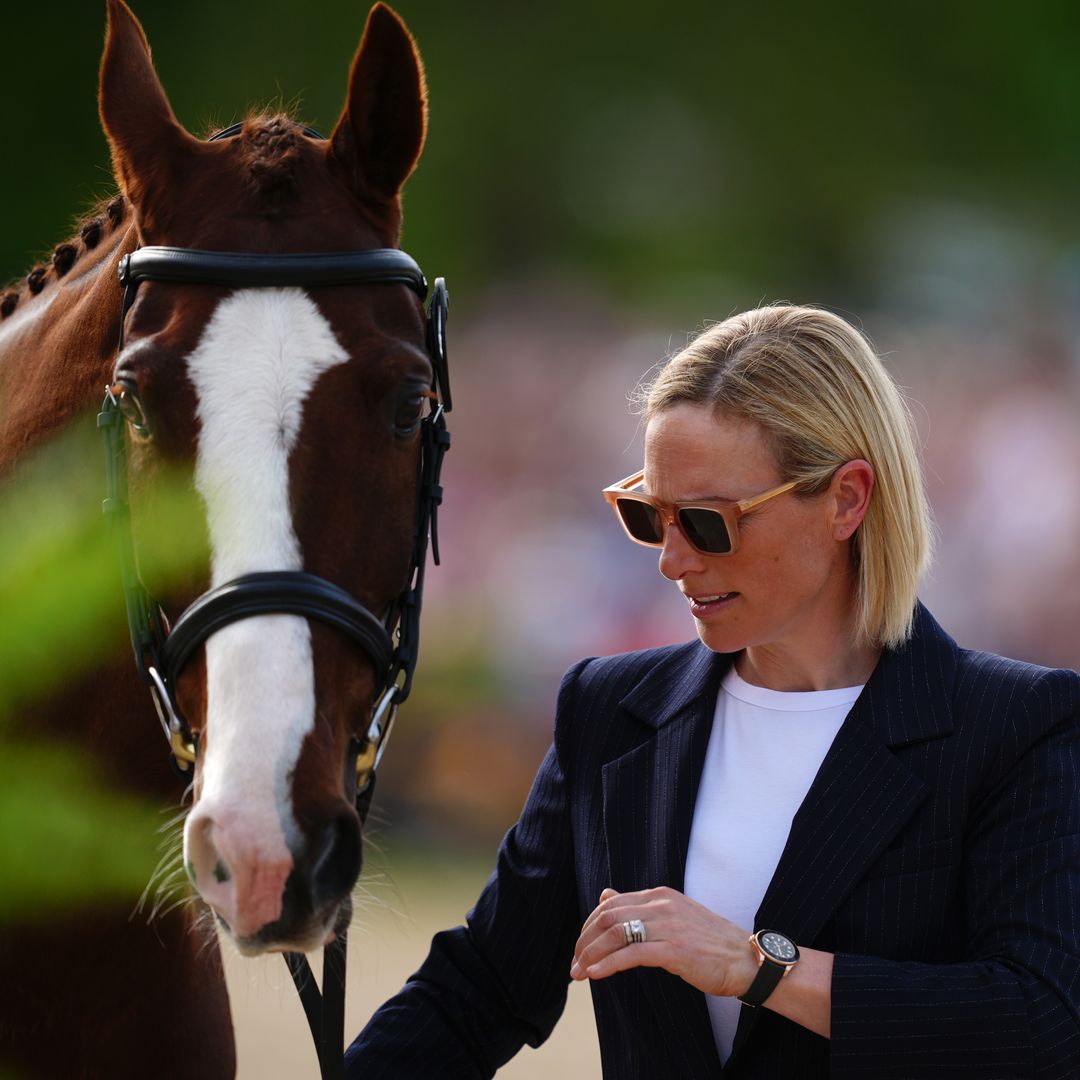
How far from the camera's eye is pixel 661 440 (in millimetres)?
2029

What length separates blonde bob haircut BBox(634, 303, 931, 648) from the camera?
1.99m

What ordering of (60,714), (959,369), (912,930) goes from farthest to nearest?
(959,369) < (60,714) < (912,930)

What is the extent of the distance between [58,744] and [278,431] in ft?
2.11

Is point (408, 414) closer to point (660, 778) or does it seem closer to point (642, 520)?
point (642, 520)

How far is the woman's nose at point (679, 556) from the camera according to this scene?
6.55 feet

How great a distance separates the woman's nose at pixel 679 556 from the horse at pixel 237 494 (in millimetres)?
349

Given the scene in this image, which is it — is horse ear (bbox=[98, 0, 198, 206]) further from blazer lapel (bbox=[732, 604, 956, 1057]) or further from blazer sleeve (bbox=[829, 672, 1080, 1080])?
blazer sleeve (bbox=[829, 672, 1080, 1080])

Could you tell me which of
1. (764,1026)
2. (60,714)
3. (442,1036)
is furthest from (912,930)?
(60,714)

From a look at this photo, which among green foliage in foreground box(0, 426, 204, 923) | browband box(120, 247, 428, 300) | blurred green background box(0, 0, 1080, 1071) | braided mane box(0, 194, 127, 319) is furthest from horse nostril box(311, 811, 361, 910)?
blurred green background box(0, 0, 1080, 1071)

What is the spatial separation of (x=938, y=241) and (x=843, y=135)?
912 mm

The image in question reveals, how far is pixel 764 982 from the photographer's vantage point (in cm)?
170

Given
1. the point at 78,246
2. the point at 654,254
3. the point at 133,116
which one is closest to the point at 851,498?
the point at 133,116

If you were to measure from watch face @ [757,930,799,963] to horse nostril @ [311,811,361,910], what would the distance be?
0.52 metres

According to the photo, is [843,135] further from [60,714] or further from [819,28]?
[60,714]
